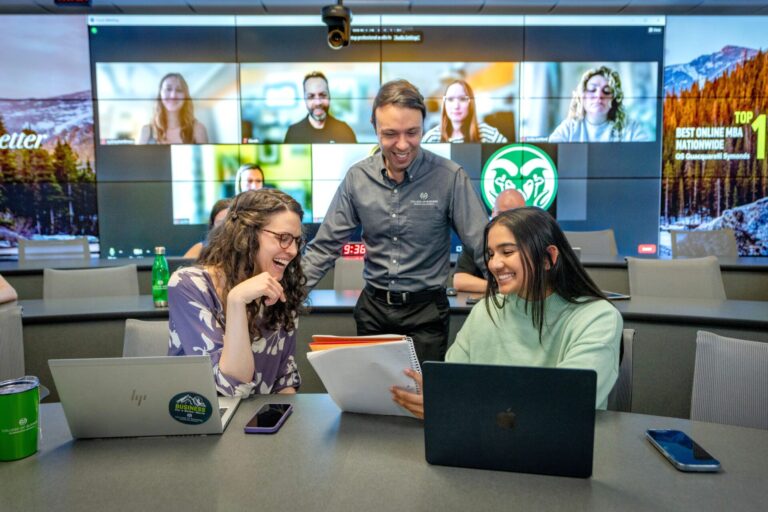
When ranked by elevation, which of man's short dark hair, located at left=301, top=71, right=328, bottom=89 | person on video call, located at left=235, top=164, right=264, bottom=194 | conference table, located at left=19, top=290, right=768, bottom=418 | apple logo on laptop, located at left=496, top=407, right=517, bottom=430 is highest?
man's short dark hair, located at left=301, top=71, right=328, bottom=89

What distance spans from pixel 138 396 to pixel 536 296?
3.02ft

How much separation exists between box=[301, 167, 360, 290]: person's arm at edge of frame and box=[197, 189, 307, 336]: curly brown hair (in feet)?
1.98

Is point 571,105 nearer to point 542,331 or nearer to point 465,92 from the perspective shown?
point 465,92

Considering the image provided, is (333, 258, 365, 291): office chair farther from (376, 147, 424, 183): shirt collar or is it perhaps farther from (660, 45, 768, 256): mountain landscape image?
(660, 45, 768, 256): mountain landscape image

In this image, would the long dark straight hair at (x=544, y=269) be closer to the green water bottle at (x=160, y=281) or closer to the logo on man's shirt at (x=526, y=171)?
the green water bottle at (x=160, y=281)

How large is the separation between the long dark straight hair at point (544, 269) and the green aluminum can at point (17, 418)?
1081mm

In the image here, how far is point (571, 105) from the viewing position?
5.61 m

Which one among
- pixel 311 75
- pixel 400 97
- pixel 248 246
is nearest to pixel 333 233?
pixel 400 97

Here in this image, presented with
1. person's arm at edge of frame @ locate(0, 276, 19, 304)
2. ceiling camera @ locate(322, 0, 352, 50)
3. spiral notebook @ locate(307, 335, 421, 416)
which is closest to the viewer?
spiral notebook @ locate(307, 335, 421, 416)

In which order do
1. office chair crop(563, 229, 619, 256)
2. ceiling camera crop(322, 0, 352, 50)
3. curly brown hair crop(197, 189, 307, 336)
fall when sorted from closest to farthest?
1. curly brown hair crop(197, 189, 307, 336)
2. ceiling camera crop(322, 0, 352, 50)
3. office chair crop(563, 229, 619, 256)

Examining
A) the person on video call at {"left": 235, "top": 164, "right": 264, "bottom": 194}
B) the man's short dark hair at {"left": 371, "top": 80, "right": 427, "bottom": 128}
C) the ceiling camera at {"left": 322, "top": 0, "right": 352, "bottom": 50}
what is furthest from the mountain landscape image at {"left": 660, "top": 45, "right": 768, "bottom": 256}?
the man's short dark hair at {"left": 371, "top": 80, "right": 427, "bottom": 128}

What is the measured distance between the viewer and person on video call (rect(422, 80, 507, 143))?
5590 millimetres

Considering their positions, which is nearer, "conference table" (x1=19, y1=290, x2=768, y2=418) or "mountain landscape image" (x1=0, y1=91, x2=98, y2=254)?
"conference table" (x1=19, y1=290, x2=768, y2=418)

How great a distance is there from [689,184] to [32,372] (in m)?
5.35
